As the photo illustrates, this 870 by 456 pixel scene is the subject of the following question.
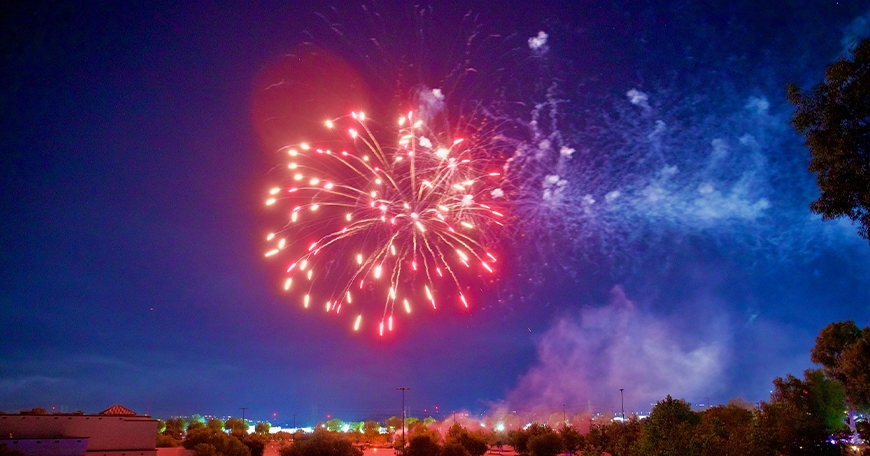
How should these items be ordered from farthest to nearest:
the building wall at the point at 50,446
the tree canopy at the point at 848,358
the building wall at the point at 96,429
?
the tree canopy at the point at 848,358 < the building wall at the point at 96,429 < the building wall at the point at 50,446

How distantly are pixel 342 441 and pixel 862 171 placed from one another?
150 ft

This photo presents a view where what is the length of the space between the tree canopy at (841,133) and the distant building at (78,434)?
43.5m

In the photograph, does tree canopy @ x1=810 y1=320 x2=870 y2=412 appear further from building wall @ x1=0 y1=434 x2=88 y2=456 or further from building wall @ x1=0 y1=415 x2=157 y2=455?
building wall @ x1=0 y1=434 x2=88 y2=456

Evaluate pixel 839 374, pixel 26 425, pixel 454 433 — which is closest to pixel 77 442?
pixel 26 425

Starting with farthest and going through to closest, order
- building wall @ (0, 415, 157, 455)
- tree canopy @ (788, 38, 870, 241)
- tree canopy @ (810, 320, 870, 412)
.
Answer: tree canopy @ (810, 320, 870, 412)
building wall @ (0, 415, 157, 455)
tree canopy @ (788, 38, 870, 241)

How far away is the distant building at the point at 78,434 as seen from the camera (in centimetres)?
3486

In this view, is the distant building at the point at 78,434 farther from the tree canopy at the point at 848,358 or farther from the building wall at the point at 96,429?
the tree canopy at the point at 848,358

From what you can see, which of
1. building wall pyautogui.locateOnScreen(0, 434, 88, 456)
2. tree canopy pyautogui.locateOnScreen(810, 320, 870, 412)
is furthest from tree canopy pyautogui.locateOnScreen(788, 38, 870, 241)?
tree canopy pyautogui.locateOnScreen(810, 320, 870, 412)

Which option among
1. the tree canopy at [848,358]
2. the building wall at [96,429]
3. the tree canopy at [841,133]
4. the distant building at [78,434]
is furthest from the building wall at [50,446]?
the tree canopy at [848,358]

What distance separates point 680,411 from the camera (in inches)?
1661

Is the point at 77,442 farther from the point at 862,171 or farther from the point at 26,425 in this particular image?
the point at 862,171

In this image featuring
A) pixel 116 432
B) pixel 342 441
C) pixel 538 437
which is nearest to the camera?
pixel 116 432

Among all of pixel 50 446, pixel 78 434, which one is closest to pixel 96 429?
pixel 78 434

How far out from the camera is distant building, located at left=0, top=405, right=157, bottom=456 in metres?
34.9
